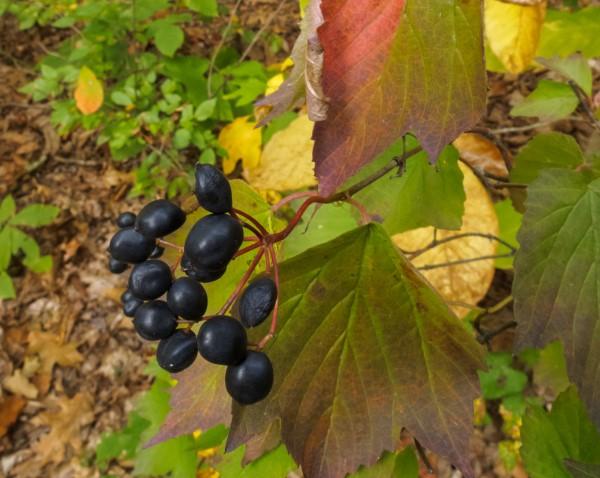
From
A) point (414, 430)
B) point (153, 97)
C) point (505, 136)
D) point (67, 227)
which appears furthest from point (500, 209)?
point (67, 227)

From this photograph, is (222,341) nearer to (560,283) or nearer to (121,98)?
(560,283)

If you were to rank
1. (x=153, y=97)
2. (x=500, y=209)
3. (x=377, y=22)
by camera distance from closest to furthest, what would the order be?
(x=377, y=22) < (x=500, y=209) < (x=153, y=97)

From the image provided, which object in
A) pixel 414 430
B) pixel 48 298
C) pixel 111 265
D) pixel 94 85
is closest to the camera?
pixel 414 430

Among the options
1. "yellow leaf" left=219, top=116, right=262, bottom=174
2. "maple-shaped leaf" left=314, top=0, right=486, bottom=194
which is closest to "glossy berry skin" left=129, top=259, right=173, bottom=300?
"maple-shaped leaf" left=314, top=0, right=486, bottom=194

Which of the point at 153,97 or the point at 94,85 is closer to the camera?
the point at 94,85

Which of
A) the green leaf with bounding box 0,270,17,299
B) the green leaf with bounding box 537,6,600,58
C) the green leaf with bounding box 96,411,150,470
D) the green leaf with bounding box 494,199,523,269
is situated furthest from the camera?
the green leaf with bounding box 0,270,17,299

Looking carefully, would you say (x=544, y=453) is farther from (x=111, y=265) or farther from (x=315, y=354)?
(x=111, y=265)

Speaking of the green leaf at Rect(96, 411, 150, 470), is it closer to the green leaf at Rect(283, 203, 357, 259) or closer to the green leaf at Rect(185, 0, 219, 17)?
the green leaf at Rect(283, 203, 357, 259)
